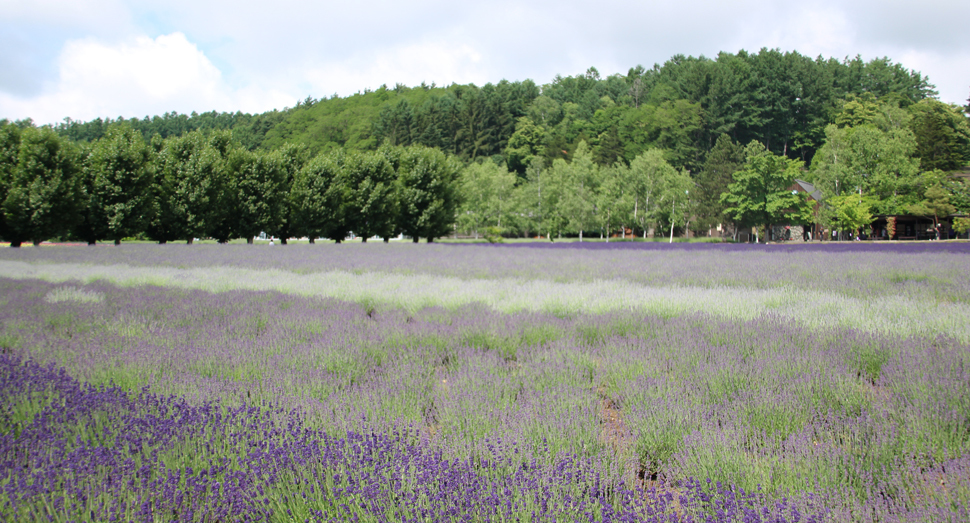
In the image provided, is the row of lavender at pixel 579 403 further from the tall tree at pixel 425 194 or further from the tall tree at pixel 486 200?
the tall tree at pixel 486 200

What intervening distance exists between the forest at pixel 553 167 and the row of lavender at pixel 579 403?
108ft

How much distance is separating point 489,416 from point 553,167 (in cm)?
6064

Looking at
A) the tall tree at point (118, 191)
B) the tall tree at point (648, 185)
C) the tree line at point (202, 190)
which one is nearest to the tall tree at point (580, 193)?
the tall tree at point (648, 185)

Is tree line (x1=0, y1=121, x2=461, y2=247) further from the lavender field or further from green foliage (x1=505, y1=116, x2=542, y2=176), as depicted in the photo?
green foliage (x1=505, y1=116, x2=542, y2=176)

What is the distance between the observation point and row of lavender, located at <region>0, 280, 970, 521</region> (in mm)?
2031

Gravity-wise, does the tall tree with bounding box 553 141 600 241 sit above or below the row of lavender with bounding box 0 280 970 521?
above

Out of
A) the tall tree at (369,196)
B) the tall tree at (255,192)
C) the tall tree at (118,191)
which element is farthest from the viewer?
the tall tree at (369,196)

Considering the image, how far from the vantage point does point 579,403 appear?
2.96 m

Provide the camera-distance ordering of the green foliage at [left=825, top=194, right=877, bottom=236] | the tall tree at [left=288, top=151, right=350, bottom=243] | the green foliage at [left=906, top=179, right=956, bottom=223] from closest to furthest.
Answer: the green foliage at [left=825, top=194, right=877, bottom=236], the green foliage at [left=906, top=179, right=956, bottom=223], the tall tree at [left=288, top=151, right=350, bottom=243]

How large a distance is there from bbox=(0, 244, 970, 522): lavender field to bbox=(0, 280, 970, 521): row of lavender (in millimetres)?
17

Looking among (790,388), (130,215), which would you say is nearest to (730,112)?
(130,215)

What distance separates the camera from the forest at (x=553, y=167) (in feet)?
103

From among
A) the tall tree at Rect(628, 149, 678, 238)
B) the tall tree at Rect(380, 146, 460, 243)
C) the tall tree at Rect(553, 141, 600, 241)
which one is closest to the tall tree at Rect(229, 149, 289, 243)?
the tall tree at Rect(380, 146, 460, 243)

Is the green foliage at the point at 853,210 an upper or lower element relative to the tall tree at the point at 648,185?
lower
